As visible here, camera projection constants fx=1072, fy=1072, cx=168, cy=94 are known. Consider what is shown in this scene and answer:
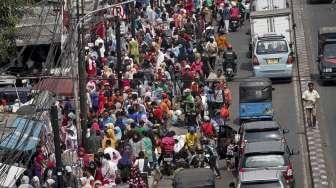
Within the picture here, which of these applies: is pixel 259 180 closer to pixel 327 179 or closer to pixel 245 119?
pixel 327 179

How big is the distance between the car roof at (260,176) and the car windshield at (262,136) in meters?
4.01

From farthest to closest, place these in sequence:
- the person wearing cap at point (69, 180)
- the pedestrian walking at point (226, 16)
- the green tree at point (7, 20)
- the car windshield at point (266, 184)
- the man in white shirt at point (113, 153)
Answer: the pedestrian walking at point (226, 16)
the man in white shirt at point (113, 153)
the person wearing cap at point (69, 180)
the green tree at point (7, 20)
the car windshield at point (266, 184)

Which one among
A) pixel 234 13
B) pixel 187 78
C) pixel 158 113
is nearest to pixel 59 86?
pixel 158 113

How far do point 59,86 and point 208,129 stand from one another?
17.7 ft

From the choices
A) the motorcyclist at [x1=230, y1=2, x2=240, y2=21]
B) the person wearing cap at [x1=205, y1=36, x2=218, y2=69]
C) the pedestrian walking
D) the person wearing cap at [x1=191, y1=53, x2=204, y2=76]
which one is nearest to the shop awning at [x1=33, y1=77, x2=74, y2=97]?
the person wearing cap at [x1=191, y1=53, x2=204, y2=76]

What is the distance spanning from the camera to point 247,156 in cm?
2769

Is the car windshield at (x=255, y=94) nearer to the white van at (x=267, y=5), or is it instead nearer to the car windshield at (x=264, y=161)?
the car windshield at (x=264, y=161)

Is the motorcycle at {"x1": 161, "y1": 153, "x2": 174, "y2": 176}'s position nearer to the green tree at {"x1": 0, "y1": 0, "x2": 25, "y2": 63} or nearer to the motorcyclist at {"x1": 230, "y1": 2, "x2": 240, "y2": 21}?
the green tree at {"x1": 0, "y1": 0, "x2": 25, "y2": 63}

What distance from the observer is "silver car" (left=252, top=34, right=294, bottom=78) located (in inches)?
1587

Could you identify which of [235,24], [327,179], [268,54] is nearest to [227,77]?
[268,54]

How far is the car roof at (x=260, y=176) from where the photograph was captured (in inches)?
991

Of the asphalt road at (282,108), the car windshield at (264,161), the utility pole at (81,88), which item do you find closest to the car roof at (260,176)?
the car windshield at (264,161)

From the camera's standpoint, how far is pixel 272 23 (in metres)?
44.1

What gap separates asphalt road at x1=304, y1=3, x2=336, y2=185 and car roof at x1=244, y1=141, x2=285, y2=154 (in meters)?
2.32
